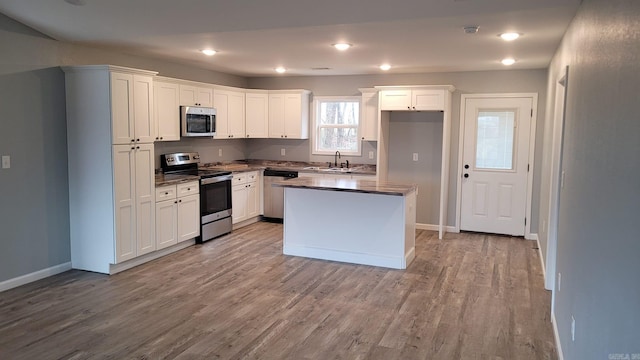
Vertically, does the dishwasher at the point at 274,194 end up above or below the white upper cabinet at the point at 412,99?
below

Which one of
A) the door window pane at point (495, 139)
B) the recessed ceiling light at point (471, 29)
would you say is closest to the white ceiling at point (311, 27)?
the recessed ceiling light at point (471, 29)

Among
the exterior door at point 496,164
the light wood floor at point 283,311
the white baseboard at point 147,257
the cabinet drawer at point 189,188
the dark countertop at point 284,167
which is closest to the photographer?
the light wood floor at point 283,311

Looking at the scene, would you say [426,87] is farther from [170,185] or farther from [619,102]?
[619,102]

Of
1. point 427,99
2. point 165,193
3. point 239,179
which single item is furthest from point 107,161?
point 427,99

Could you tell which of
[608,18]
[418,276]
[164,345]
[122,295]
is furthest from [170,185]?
[608,18]

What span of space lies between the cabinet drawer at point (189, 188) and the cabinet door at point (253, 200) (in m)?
1.35

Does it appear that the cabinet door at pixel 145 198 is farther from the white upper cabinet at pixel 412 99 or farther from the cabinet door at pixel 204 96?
the white upper cabinet at pixel 412 99

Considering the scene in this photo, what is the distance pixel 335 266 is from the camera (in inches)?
207

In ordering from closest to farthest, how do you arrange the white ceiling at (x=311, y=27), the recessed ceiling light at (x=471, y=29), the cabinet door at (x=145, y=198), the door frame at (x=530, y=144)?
the white ceiling at (x=311, y=27), the recessed ceiling light at (x=471, y=29), the cabinet door at (x=145, y=198), the door frame at (x=530, y=144)

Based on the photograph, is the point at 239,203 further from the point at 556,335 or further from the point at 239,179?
the point at 556,335

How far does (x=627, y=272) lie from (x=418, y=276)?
11.5 ft

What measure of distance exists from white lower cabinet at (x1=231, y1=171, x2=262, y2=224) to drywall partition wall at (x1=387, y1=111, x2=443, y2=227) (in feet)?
6.89

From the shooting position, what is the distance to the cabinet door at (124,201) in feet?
15.7

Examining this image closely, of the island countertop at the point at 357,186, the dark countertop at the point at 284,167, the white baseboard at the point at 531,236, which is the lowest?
the white baseboard at the point at 531,236
